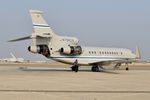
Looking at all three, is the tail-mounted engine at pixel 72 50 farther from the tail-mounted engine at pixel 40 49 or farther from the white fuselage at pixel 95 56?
the tail-mounted engine at pixel 40 49

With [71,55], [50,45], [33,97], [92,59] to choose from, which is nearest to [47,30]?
[50,45]

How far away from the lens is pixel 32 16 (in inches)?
1702

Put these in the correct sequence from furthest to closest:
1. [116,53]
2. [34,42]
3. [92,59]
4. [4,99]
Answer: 1. [116,53]
2. [92,59]
3. [34,42]
4. [4,99]

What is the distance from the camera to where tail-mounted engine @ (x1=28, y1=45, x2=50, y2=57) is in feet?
139

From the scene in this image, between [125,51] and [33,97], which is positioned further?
[125,51]

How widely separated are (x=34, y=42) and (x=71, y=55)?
18.5ft

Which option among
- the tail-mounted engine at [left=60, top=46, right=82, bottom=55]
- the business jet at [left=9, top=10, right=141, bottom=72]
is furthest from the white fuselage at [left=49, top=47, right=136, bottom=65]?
the tail-mounted engine at [left=60, top=46, right=82, bottom=55]

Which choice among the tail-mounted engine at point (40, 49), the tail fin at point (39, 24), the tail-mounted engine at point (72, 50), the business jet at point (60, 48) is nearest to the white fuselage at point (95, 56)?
the business jet at point (60, 48)

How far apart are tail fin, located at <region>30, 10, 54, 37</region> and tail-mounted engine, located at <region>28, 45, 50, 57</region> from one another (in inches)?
71.7

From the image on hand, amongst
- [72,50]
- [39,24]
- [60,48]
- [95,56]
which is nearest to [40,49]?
[60,48]

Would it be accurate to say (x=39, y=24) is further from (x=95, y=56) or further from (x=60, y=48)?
(x=95, y=56)

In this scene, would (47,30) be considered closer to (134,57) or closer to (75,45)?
(75,45)

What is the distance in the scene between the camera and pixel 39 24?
4309cm

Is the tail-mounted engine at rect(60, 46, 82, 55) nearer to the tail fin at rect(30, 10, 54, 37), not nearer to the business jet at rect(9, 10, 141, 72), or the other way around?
the business jet at rect(9, 10, 141, 72)
